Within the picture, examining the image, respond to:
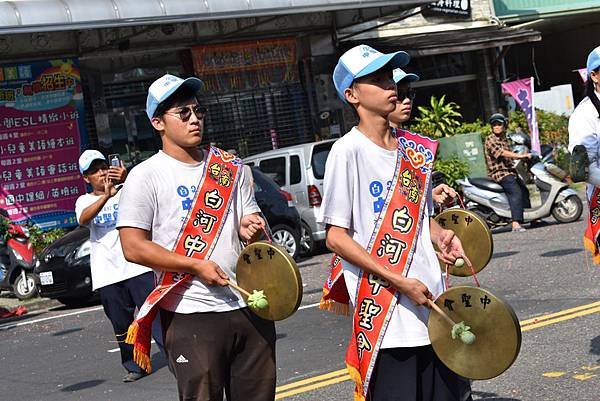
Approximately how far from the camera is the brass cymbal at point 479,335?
4383 mm

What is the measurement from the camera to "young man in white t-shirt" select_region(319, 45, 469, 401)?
4.68 meters

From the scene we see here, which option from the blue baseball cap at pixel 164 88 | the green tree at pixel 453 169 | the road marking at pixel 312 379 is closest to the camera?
the blue baseball cap at pixel 164 88

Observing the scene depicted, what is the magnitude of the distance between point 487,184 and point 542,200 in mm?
839

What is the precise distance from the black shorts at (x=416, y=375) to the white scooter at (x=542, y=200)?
39.9ft

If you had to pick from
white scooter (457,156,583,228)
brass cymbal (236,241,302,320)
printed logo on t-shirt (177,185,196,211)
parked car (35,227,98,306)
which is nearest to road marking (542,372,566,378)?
brass cymbal (236,241,302,320)

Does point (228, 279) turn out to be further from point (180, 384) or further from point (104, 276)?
point (104, 276)

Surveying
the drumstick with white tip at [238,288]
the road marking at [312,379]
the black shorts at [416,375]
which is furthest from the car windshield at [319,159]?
the black shorts at [416,375]

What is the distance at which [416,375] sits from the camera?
470cm

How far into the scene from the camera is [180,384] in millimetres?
5180

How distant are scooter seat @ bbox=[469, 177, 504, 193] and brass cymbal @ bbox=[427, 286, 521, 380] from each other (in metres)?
12.6

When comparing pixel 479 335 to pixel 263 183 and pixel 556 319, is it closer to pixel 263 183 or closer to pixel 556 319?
pixel 556 319

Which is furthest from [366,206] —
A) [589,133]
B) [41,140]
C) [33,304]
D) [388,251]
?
[41,140]

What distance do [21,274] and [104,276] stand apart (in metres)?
→ 8.17

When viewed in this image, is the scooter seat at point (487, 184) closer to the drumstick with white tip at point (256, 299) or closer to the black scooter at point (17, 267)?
the black scooter at point (17, 267)
